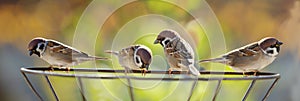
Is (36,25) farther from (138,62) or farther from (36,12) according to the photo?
(138,62)

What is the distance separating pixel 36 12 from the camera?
827 millimetres

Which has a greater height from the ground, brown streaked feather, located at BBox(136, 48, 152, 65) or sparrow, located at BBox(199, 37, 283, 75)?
brown streaked feather, located at BBox(136, 48, 152, 65)

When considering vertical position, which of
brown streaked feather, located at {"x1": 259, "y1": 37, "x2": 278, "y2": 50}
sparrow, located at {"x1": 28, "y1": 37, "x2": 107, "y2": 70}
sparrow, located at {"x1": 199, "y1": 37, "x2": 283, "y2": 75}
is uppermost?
sparrow, located at {"x1": 28, "y1": 37, "x2": 107, "y2": 70}

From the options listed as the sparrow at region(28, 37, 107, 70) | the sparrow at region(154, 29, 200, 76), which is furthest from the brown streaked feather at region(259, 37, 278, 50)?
the sparrow at region(28, 37, 107, 70)

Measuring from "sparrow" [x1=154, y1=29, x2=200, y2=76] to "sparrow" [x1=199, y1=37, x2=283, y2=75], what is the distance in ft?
0.25

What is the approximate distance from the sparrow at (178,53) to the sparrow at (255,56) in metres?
0.08

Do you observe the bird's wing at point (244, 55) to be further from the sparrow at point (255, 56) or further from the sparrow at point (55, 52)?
the sparrow at point (55, 52)

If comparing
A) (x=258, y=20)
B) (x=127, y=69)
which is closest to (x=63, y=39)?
(x=127, y=69)

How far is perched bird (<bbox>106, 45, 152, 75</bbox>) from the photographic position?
70cm

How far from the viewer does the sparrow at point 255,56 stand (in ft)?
2.34

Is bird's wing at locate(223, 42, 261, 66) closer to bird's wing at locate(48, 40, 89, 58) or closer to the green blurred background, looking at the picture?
the green blurred background

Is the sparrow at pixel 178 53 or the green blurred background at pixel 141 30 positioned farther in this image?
the green blurred background at pixel 141 30

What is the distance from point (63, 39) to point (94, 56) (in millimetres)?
82

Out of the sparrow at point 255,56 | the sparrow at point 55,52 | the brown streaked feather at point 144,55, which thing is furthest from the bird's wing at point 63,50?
the sparrow at point 255,56
